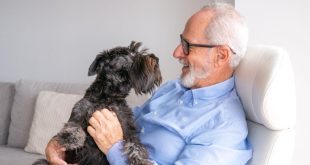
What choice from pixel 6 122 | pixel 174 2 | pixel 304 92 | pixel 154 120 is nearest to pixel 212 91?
pixel 154 120

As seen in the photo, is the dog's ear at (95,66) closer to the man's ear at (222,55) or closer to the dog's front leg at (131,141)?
the dog's front leg at (131,141)

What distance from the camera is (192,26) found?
180cm

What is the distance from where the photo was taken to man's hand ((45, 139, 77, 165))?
168 cm

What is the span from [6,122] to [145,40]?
143cm

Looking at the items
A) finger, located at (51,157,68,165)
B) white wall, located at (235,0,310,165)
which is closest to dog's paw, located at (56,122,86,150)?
finger, located at (51,157,68,165)

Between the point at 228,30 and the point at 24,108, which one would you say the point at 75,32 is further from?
the point at 228,30

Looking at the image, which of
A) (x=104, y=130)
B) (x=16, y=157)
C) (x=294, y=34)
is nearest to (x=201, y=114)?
(x=104, y=130)

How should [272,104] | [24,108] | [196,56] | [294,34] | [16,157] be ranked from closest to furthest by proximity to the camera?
[272,104] < [196,56] < [294,34] < [16,157] < [24,108]

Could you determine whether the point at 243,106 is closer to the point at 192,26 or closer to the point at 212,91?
the point at 212,91

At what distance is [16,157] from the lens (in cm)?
294

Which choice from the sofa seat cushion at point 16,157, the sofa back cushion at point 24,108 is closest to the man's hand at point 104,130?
the sofa seat cushion at point 16,157

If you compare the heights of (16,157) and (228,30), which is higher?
(228,30)

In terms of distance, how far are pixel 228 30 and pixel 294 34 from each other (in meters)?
0.77

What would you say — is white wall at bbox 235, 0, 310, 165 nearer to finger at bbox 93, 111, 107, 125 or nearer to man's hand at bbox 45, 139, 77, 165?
finger at bbox 93, 111, 107, 125
